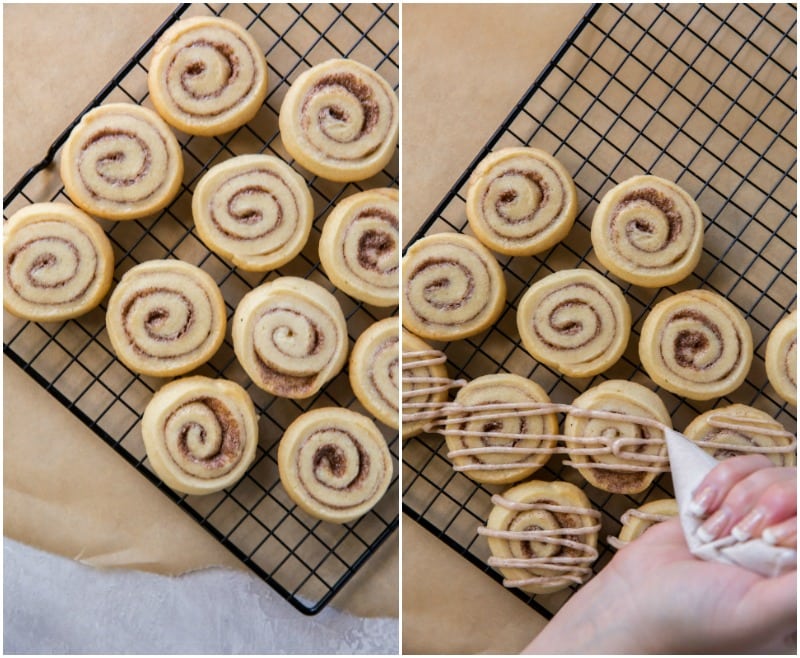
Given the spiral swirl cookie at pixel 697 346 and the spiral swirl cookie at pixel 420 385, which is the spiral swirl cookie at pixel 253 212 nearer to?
the spiral swirl cookie at pixel 420 385

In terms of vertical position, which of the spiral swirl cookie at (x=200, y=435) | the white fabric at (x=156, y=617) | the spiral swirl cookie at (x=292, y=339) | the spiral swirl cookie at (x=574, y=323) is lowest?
the white fabric at (x=156, y=617)

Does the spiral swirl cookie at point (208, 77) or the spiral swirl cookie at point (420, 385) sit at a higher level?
the spiral swirl cookie at point (208, 77)

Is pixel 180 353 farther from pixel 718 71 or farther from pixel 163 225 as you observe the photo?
pixel 718 71

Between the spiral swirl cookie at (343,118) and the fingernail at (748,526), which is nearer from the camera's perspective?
the fingernail at (748,526)

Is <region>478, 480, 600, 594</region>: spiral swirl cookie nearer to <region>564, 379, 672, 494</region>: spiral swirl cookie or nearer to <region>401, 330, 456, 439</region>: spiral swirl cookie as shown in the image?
<region>564, 379, 672, 494</region>: spiral swirl cookie

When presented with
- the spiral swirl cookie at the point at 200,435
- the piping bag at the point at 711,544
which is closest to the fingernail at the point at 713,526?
the piping bag at the point at 711,544

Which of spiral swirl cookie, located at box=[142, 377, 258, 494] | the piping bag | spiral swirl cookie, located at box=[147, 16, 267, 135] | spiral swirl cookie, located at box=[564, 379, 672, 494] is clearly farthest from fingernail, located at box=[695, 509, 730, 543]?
spiral swirl cookie, located at box=[147, 16, 267, 135]

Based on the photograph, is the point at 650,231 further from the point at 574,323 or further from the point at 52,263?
Answer: the point at 52,263
